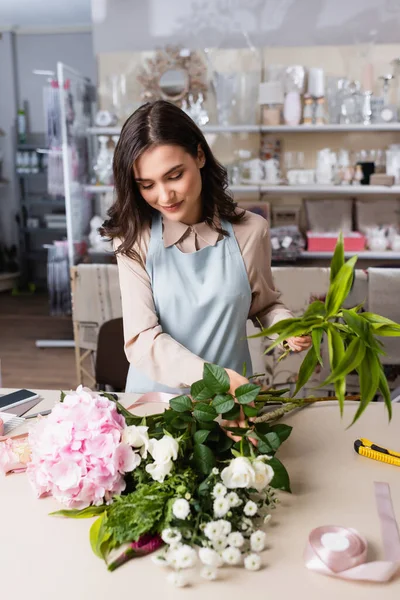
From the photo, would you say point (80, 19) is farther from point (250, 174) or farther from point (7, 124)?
point (250, 174)

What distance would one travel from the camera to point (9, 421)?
1.36m

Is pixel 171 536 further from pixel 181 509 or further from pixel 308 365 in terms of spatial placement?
pixel 308 365

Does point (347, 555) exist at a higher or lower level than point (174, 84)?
lower

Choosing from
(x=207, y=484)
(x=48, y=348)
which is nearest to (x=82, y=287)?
(x=48, y=348)

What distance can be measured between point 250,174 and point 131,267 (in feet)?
11.6

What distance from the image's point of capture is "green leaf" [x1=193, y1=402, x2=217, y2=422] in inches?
39.3

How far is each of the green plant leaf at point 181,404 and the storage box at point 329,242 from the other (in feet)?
12.7

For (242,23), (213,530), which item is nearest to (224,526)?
(213,530)

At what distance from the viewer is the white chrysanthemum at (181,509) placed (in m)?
0.84

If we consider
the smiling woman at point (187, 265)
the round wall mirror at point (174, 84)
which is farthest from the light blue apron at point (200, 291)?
the round wall mirror at point (174, 84)

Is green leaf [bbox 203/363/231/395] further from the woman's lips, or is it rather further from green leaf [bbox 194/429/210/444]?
the woman's lips

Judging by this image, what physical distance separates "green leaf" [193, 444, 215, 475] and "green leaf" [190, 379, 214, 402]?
0.28 ft

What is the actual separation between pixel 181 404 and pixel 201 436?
69 millimetres

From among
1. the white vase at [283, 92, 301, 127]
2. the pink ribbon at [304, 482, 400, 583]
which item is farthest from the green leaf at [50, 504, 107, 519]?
the white vase at [283, 92, 301, 127]
